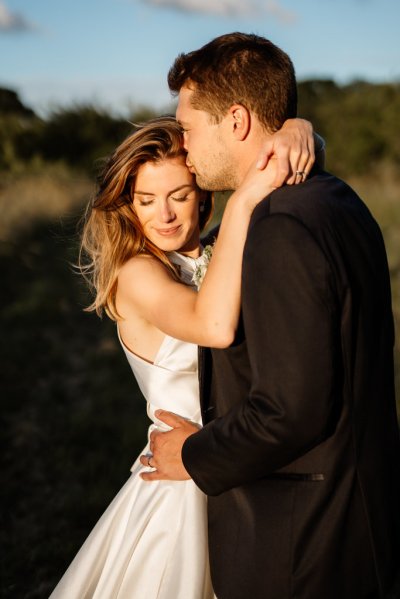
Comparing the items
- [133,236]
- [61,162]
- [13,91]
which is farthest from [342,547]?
[13,91]

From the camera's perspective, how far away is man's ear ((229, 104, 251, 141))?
2.34 meters

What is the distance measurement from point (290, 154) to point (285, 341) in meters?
0.60

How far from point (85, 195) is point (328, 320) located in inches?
542

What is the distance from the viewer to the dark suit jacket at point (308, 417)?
1.85m

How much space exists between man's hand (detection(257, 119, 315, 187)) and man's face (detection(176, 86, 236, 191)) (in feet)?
0.70

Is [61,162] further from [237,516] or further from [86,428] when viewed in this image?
[237,516]

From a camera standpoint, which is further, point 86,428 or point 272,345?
point 86,428

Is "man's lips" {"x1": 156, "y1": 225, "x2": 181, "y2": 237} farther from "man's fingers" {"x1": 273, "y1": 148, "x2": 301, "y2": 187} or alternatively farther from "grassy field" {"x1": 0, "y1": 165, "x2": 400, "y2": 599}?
"man's fingers" {"x1": 273, "y1": 148, "x2": 301, "y2": 187}

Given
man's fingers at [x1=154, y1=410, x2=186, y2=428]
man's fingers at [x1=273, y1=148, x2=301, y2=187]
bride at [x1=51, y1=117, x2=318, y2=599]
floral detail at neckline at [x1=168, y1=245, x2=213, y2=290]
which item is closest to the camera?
man's fingers at [x1=273, y1=148, x2=301, y2=187]

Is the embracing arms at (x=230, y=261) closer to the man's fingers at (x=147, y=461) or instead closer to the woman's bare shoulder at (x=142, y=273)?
the woman's bare shoulder at (x=142, y=273)

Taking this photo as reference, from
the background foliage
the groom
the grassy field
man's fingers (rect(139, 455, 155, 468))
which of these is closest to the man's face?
the groom

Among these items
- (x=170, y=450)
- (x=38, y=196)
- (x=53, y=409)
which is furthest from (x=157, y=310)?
(x=38, y=196)

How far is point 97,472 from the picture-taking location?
19.1ft

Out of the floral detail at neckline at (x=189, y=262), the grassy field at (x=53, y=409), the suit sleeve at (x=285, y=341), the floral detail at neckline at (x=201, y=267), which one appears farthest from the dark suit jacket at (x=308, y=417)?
the grassy field at (x=53, y=409)
